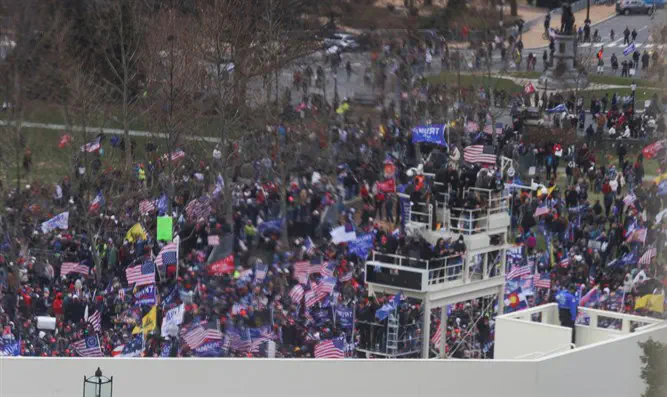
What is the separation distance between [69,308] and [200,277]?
3.92 m

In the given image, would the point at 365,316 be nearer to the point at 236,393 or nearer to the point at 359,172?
the point at 236,393

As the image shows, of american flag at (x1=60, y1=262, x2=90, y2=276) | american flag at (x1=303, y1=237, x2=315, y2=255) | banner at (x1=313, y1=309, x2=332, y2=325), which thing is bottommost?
banner at (x1=313, y1=309, x2=332, y2=325)

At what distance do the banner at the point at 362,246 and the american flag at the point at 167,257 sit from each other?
3.58 meters

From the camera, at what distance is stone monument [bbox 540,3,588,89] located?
52.2 meters

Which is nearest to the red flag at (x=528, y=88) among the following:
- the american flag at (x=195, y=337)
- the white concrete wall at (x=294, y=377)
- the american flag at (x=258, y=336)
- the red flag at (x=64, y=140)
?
the red flag at (x=64, y=140)

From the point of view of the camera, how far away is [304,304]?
34.8m

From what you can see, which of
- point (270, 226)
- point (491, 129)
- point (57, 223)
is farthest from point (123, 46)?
point (57, 223)

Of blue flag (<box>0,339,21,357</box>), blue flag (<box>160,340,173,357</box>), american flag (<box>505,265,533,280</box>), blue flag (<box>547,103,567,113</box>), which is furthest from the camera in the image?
blue flag (<box>547,103,567,113</box>)

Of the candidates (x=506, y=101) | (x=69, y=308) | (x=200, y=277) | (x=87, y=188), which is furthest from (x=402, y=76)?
(x=69, y=308)

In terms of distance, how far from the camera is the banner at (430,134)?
4469cm

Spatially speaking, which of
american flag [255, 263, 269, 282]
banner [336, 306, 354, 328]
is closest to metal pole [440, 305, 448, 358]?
banner [336, 306, 354, 328]

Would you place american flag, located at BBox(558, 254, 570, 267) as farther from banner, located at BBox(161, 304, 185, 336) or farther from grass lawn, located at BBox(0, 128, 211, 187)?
grass lawn, located at BBox(0, 128, 211, 187)

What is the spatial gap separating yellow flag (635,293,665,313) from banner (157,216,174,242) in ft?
36.5

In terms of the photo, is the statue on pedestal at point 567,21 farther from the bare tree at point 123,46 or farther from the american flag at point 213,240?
the american flag at point 213,240
